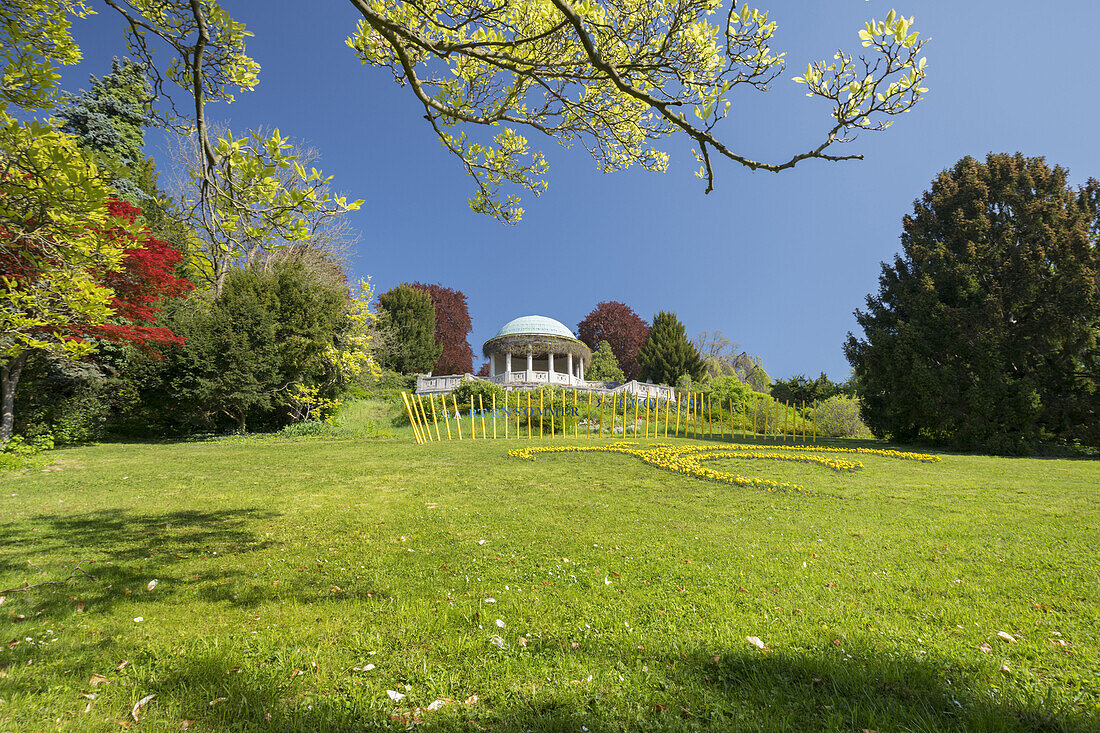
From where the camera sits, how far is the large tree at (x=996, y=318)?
13.6 m

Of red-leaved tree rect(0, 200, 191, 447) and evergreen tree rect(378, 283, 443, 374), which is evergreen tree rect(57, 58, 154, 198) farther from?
evergreen tree rect(378, 283, 443, 374)

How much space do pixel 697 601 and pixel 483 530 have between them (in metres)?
2.56

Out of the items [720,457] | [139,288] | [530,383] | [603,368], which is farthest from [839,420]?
[139,288]

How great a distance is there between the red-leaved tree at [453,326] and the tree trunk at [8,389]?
2464cm

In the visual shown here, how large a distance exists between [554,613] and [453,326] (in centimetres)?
3730

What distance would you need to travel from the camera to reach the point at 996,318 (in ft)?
47.1

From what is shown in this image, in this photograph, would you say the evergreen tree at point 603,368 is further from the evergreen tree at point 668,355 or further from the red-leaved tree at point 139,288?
the red-leaved tree at point 139,288

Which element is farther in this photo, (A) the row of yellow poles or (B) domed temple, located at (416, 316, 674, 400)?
(B) domed temple, located at (416, 316, 674, 400)

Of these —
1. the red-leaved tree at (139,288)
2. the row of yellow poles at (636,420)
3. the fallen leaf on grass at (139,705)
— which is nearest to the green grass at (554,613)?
the fallen leaf on grass at (139,705)

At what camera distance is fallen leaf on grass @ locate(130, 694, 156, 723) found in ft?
6.64

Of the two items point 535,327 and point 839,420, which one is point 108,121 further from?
point 839,420

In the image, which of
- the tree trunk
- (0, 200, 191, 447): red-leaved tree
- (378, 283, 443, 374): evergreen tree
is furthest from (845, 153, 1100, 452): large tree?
the tree trunk

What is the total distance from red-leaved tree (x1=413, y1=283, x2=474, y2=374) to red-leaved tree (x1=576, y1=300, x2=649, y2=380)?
40.6 feet

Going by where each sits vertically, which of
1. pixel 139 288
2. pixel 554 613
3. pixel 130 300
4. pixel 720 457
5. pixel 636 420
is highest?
pixel 139 288
